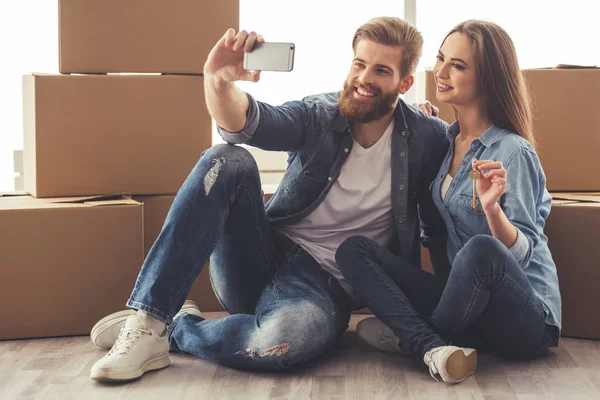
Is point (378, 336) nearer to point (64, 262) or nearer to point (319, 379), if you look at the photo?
point (319, 379)

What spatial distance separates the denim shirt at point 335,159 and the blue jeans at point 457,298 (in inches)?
3.9

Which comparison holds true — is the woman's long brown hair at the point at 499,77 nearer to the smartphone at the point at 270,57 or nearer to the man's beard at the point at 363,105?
the man's beard at the point at 363,105

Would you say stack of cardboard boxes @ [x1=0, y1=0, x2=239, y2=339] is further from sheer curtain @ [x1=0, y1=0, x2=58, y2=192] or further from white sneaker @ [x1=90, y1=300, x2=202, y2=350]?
sheer curtain @ [x1=0, y1=0, x2=58, y2=192]

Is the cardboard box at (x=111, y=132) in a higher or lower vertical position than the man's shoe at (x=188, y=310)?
higher

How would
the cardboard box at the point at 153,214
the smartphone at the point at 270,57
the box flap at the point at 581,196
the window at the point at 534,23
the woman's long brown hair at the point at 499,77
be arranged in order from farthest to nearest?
the window at the point at 534,23
the cardboard box at the point at 153,214
the box flap at the point at 581,196
the woman's long brown hair at the point at 499,77
the smartphone at the point at 270,57

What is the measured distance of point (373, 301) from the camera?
5.63ft

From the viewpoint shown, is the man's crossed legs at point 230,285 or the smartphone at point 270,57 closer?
the smartphone at point 270,57

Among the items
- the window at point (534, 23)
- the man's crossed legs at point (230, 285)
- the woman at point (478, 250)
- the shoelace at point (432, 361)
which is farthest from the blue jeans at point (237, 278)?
the window at point (534, 23)

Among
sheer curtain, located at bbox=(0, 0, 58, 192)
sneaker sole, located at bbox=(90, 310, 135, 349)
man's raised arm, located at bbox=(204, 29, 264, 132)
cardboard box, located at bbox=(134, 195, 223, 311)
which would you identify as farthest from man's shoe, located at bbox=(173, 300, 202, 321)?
sheer curtain, located at bbox=(0, 0, 58, 192)

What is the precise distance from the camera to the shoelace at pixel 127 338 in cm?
162

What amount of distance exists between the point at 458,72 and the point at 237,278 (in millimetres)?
637

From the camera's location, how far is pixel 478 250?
159cm

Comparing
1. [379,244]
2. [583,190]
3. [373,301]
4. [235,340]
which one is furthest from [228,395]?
[583,190]

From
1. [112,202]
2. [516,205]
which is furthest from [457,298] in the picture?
[112,202]
